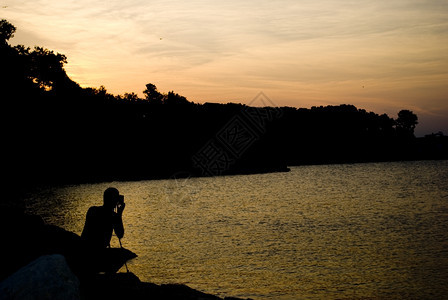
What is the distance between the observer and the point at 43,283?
866 cm

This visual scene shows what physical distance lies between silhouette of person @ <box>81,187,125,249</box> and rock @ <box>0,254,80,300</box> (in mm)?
3502

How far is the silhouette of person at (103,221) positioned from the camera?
1256cm

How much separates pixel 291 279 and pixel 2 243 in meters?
12.0

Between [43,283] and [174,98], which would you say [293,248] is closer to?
[43,283]

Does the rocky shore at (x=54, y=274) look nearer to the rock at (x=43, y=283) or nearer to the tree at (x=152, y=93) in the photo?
the rock at (x=43, y=283)

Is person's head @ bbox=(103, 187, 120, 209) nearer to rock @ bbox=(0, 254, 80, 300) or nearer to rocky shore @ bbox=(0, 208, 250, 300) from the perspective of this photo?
rocky shore @ bbox=(0, 208, 250, 300)

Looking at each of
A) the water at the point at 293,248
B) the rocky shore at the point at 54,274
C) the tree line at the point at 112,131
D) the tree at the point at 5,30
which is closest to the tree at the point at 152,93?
the tree line at the point at 112,131

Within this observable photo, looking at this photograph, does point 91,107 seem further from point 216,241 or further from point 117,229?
point 117,229

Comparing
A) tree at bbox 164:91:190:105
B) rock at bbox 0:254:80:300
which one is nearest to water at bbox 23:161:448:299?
rock at bbox 0:254:80:300

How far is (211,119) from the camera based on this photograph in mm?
161125

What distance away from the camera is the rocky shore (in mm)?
8656

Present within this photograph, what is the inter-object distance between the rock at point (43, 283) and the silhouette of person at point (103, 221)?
350 cm

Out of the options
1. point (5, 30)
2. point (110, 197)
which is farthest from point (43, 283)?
point (5, 30)

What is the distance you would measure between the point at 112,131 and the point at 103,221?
125 metres
